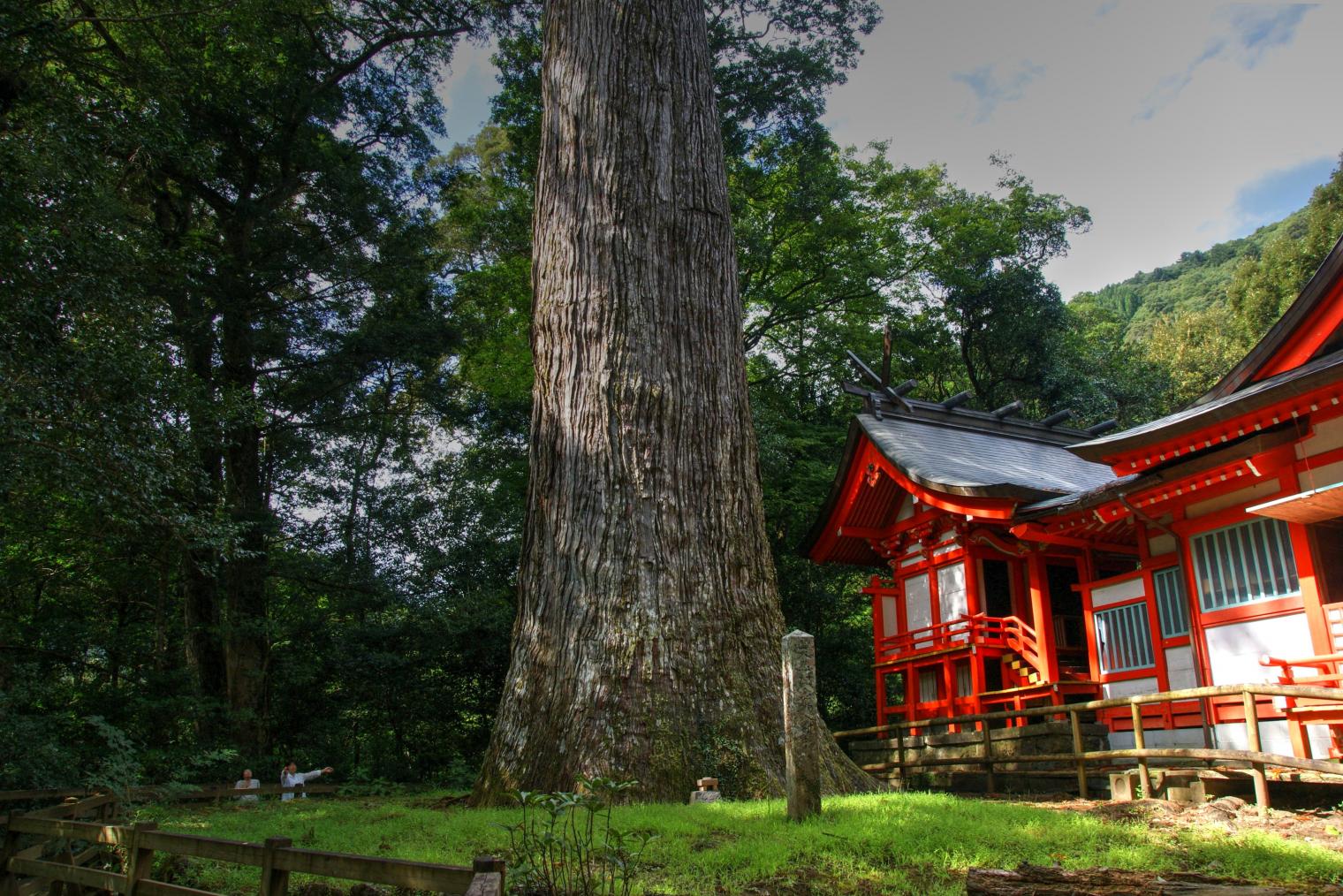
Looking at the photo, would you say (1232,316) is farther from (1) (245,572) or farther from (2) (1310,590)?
(1) (245,572)

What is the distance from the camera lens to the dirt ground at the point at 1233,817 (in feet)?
16.3

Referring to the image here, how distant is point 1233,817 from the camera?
5.44m

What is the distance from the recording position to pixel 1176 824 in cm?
511

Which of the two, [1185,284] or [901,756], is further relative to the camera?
[1185,284]

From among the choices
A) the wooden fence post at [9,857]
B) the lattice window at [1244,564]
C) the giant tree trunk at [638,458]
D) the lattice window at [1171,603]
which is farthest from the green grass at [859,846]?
the lattice window at [1171,603]

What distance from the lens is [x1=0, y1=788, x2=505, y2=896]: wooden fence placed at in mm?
2521

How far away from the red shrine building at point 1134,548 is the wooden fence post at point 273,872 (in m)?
7.93

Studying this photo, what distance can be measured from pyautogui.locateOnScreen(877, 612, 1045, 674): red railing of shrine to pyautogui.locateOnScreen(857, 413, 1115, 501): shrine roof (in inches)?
75.5

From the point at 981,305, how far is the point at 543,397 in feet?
65.7

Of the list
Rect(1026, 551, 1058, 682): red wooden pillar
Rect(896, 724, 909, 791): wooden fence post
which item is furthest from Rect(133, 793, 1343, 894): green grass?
Rect(1026, 551, 1058, 682): red wooden pillar

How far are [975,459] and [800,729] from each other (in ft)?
35.0

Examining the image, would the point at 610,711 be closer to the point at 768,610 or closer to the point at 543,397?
the point at 768,610

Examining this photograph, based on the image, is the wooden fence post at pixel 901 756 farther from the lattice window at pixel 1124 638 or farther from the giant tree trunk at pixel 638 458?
the giant tree trunk at pixel 638 458

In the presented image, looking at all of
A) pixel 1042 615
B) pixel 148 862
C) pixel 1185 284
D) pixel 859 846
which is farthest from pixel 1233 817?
pixel 1185 284
